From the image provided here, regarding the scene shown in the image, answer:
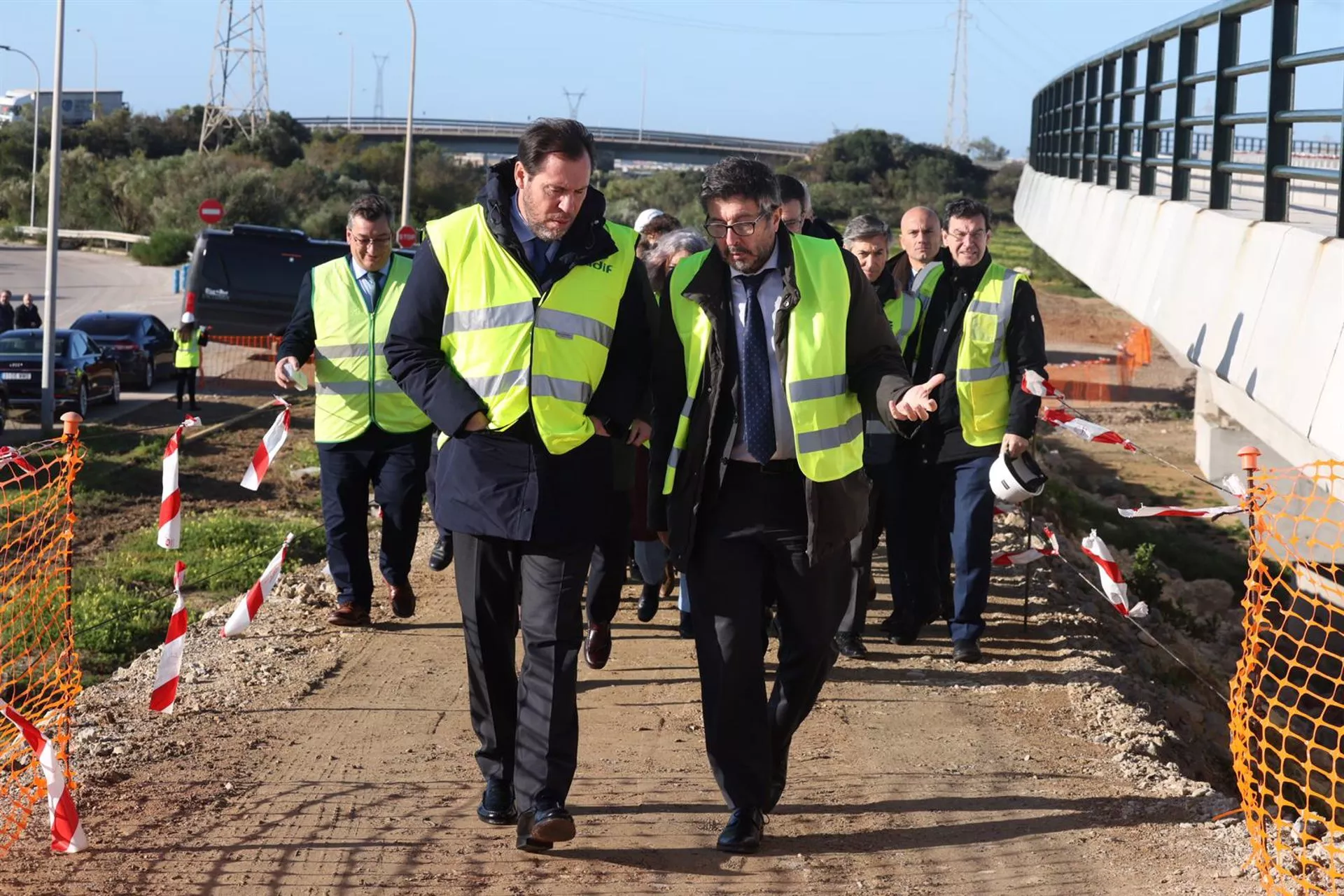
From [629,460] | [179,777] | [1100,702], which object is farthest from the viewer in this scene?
[1100,702]

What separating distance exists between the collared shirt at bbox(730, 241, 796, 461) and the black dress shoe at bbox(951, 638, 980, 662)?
344 cm

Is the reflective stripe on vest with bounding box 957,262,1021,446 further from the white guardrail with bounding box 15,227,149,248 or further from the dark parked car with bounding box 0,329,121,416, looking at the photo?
the white guardrail with bounding box 15,227,149,248

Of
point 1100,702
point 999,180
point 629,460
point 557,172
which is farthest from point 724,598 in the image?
point 999,180

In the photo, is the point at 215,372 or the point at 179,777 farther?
the point at 215,372

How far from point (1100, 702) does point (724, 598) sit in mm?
2967

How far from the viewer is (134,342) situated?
28781mm

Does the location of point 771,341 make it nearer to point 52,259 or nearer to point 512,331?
point 512,331

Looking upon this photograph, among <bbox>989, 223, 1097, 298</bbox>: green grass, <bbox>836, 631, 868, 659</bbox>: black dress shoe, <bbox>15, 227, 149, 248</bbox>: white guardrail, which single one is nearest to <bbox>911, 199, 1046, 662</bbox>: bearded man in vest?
<bbox>836, 631, 868, 659</bbox>: black dress shoe

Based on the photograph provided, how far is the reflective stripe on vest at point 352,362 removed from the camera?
27.0 feet

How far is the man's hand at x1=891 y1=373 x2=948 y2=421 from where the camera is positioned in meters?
4.86

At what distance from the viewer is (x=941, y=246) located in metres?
8.70

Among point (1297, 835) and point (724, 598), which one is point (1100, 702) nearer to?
point (1297, 835)

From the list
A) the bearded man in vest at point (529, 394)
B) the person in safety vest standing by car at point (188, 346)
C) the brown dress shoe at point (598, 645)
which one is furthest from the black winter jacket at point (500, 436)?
the person in safety vest standing by car at point (188, 346)

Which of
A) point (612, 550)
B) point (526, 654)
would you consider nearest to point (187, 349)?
point (612, 550)
